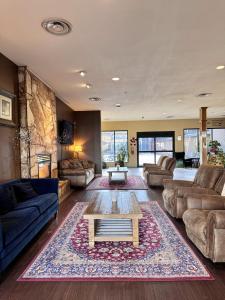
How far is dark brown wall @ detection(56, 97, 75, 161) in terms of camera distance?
6955 millimetres

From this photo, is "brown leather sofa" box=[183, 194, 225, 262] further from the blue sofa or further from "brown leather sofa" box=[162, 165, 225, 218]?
the blue sofa

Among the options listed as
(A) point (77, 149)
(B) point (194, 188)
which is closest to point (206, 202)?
(B) point (194, 188)

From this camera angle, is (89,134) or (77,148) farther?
(89,134)

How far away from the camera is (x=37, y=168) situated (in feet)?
15.9

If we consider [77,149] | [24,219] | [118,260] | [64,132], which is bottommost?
[118,260]

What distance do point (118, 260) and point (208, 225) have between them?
3.55ft

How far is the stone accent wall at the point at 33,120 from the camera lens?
4285 millimetres

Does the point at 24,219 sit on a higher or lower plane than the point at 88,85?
lower

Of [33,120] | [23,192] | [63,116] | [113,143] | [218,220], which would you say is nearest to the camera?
[218,220]

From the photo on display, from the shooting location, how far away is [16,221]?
2.53m

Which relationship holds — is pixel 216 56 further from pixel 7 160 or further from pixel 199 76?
pixel 7 160

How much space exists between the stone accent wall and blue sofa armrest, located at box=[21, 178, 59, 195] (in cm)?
35

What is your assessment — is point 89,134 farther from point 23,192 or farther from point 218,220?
point 218,220

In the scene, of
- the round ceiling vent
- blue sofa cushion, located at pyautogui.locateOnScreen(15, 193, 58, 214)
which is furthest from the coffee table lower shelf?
the round ceiling vent
